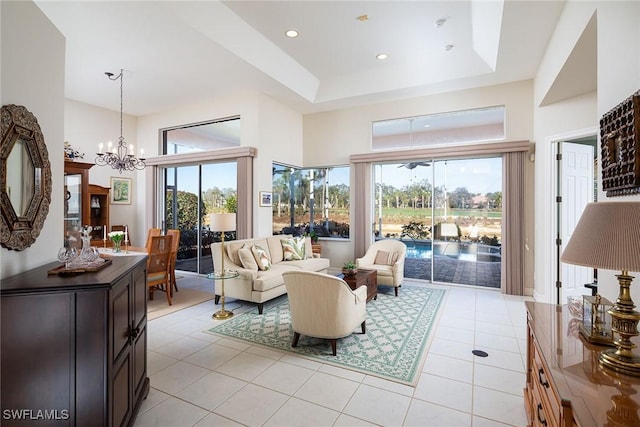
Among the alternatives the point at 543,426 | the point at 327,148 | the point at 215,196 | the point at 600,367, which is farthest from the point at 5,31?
the point at 327,148

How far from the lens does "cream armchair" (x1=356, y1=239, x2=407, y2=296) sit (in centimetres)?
512

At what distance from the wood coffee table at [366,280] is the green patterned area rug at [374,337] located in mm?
156

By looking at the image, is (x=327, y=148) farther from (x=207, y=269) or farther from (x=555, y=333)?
(x=555, y=333)

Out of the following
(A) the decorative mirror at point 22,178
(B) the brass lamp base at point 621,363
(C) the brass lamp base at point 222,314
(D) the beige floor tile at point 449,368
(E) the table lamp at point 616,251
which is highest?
(A) the decorative mirror at point 22,178

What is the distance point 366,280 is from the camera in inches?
182

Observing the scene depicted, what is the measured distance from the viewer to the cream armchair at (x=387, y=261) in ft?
16.8

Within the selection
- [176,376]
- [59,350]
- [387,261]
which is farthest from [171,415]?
[387,261]

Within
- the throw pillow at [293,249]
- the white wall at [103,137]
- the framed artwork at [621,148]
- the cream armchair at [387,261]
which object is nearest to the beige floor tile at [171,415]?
the framed artwork at [621,148]

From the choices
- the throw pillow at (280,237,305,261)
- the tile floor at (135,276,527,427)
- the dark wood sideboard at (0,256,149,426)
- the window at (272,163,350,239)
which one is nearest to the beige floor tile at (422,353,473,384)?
the tile floor at (135,276,527,427)

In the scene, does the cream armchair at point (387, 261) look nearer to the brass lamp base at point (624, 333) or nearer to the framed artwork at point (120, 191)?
the brass lamp base at point (624, 333)

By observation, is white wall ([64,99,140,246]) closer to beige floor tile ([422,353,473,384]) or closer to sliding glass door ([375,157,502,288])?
sliding glass door ([375,157,502,288])

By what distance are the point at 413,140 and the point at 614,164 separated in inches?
177

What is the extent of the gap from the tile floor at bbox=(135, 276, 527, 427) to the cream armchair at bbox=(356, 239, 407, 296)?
1.52 meters

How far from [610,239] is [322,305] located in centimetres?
229
